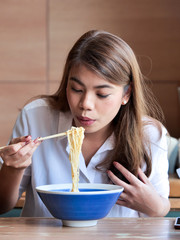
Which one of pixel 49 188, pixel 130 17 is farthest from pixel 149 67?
pixel 49 188

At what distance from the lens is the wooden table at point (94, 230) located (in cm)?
109

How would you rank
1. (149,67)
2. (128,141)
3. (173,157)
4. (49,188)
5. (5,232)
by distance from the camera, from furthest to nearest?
1. (149,67)
2. (173,157)
3. (128,141)
4. (49,188)
5. (5,232)

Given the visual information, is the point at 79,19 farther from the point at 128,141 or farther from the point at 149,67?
the point at 128,141

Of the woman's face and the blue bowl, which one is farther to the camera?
the woman's face

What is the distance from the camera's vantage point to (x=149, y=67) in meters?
3.31

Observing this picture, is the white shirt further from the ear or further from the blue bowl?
the blue bowl

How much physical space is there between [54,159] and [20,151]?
43 cm

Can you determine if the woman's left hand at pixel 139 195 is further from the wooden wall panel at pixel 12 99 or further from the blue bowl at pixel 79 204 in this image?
the wooden wall panel at pixel 12 99

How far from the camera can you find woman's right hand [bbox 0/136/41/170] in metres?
1.29

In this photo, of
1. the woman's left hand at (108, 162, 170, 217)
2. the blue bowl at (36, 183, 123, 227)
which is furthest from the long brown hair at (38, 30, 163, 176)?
the blue bowl at (36, 183, 123, 227)

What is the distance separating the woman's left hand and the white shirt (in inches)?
6.3

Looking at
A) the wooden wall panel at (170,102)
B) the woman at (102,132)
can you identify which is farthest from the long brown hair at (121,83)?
the wooden wall panel at (170,102)

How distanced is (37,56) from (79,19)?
398 millimetres

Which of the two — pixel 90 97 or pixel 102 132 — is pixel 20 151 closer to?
pixel 90 97
